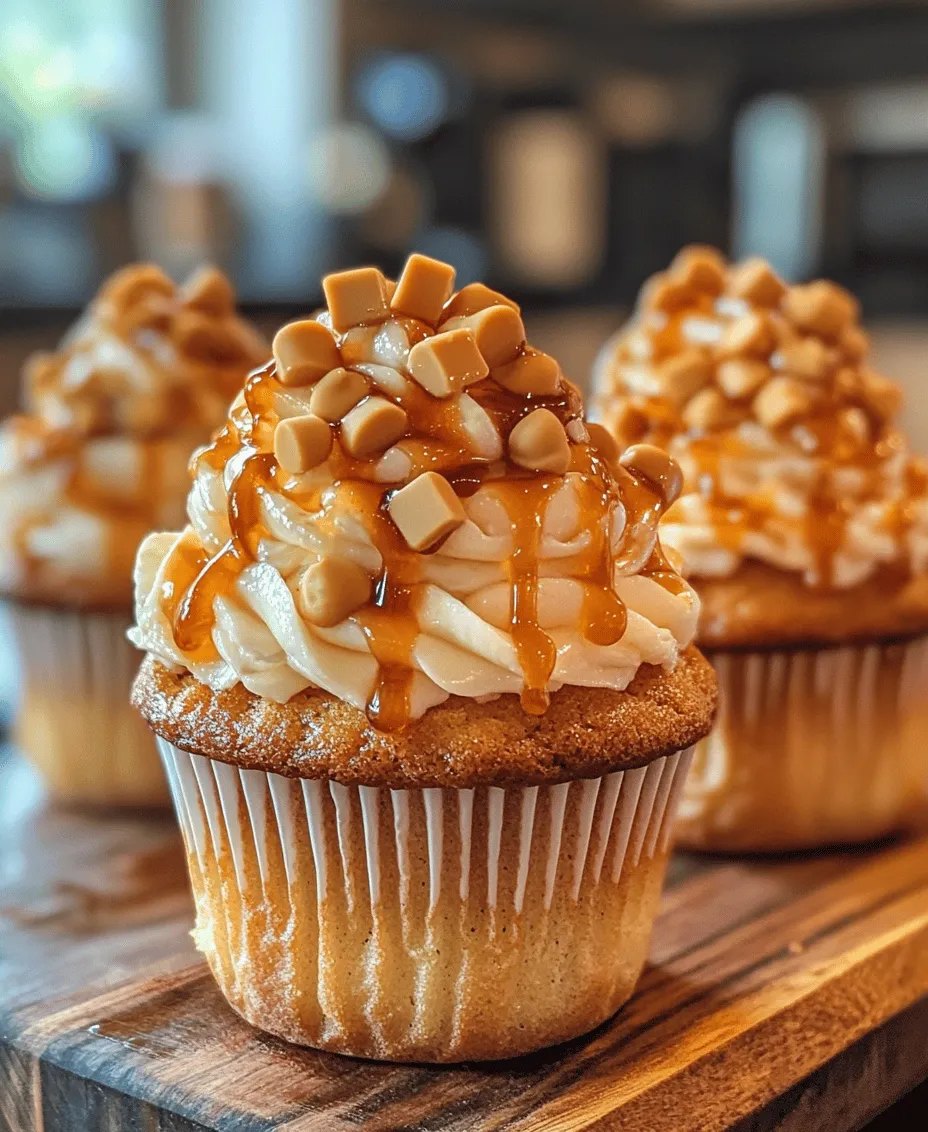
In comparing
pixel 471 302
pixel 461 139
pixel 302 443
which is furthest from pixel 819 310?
pixel 461 139

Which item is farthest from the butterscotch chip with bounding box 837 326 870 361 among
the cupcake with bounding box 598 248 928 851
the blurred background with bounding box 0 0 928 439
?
the blurred background with bounding box 0 0 928 439

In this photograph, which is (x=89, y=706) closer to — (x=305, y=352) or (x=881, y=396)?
(x=305, y=352)

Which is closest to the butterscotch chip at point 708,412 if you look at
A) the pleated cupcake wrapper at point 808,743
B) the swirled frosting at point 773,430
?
the swirled frosting at point 773,430

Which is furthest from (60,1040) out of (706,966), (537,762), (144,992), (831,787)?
(831,787)

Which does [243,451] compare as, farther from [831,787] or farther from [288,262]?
[288,262]

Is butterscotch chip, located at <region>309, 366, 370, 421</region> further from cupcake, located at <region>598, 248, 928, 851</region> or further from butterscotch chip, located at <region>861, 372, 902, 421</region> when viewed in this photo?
butterscotch chip, located at <region>861, 372, 902, 421</region>

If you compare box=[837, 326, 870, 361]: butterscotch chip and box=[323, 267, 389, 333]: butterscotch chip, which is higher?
box=[323, 267, 389, 333]: butterscotch chip

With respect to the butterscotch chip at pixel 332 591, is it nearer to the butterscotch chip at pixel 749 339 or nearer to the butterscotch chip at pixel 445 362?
the butterscotch chip at pixel 445 362
